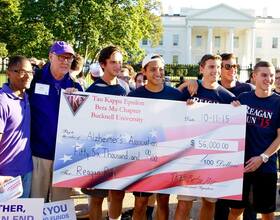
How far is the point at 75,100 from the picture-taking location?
5.26 metres

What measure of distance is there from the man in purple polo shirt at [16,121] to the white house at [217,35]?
283 ft

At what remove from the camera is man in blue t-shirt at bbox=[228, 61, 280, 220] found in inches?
200

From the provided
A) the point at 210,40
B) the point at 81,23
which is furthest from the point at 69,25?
the point at 210,40

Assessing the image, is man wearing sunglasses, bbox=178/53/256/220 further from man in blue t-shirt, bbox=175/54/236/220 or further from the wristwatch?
the wristwatch

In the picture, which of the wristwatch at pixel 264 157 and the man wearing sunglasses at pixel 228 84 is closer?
the wristwatch at pixel 264 157

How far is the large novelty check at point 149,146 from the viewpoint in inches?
208

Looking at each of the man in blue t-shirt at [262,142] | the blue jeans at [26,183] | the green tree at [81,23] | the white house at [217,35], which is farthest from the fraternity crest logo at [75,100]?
the white house at [217,35]

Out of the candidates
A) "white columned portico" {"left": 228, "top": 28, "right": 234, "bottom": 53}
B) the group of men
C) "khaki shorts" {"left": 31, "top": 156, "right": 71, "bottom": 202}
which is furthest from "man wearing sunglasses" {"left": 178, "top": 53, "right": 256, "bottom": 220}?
"white columned portico" {"left": 228, "top": 28, "right": 234, "bottom": 53}

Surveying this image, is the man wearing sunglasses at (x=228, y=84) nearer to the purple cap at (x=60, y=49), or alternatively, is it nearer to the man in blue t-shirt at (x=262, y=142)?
the man in blue t-shirt at (x=262, y=142)

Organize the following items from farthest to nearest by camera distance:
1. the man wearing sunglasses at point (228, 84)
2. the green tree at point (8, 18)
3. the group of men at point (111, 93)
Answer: the green tree at point (8, 18) → the man wearing sunglasses at point (228, 84) → the group of men at point (111, 93)

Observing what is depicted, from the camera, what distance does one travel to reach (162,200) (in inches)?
216

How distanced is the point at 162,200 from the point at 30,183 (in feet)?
5.21

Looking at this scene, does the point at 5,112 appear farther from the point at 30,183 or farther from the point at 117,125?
the point at 117,125

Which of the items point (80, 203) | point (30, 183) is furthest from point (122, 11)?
point (30, 183)
